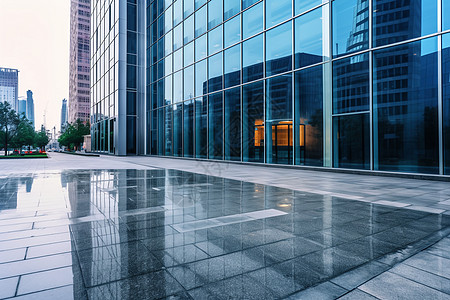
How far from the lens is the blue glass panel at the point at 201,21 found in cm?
2636

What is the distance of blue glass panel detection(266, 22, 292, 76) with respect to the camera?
17.9m

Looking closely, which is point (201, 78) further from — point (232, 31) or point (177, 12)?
point (177, 12)

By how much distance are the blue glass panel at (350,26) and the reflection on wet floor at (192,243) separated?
1042 centimetres

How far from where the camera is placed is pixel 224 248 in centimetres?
407

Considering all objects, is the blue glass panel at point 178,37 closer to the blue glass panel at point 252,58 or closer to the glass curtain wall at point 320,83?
the glass curtain wall at point 320,83

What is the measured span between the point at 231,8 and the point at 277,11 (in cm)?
550

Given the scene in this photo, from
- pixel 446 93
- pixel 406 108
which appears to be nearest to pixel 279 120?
pixel 406 108

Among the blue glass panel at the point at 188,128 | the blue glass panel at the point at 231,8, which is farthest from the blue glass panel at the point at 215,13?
the blue glass panel at the point at 188,128

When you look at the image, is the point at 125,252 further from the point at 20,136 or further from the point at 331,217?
the point at 20,136

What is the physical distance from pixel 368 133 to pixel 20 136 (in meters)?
53.9

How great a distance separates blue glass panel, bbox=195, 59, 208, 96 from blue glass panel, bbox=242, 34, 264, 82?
221 inches

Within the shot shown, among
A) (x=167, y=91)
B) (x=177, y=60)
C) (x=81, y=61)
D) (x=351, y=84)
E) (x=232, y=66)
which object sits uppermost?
(x=81, y=61)

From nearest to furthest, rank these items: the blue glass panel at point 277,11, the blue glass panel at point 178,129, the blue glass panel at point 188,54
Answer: the blue glass panel at point 277,11 → the blue glass panel at point 188,54 → the blue glass panel at point 178,129

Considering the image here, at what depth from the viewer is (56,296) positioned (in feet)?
9.04
